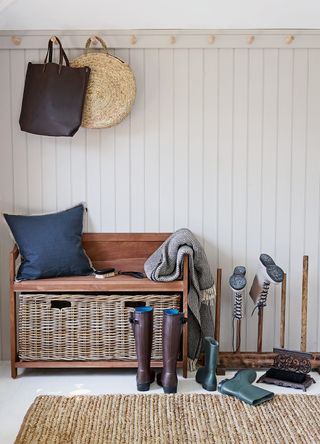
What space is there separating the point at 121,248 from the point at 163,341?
75 cm

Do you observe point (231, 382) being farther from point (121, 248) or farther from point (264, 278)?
point (121, 248)

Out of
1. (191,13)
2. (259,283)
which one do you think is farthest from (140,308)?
(191,13)

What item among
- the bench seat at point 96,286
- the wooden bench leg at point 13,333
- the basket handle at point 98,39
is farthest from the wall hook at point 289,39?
the wooden bench leg at point 13,333

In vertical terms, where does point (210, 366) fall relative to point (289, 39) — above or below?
below

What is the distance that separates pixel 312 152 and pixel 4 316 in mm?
2149

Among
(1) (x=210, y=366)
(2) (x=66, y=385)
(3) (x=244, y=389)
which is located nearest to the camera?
(3) (x=244, y=389)

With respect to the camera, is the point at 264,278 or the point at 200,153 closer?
the point at 264,278

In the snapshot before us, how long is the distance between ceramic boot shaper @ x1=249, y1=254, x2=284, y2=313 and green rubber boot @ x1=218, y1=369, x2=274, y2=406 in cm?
44

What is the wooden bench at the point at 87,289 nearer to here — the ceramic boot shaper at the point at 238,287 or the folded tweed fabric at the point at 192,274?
the folded tweed fabric at the point at 192,274

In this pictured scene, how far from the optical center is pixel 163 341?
3455mm

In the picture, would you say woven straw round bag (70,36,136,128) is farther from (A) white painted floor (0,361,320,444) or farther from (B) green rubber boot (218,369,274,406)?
(B) green rubber boot (218,369,274,406)

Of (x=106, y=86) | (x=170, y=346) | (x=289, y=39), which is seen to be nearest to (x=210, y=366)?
(x=170, y=346)

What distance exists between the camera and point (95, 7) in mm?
3609

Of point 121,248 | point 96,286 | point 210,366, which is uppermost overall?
point 121,248
